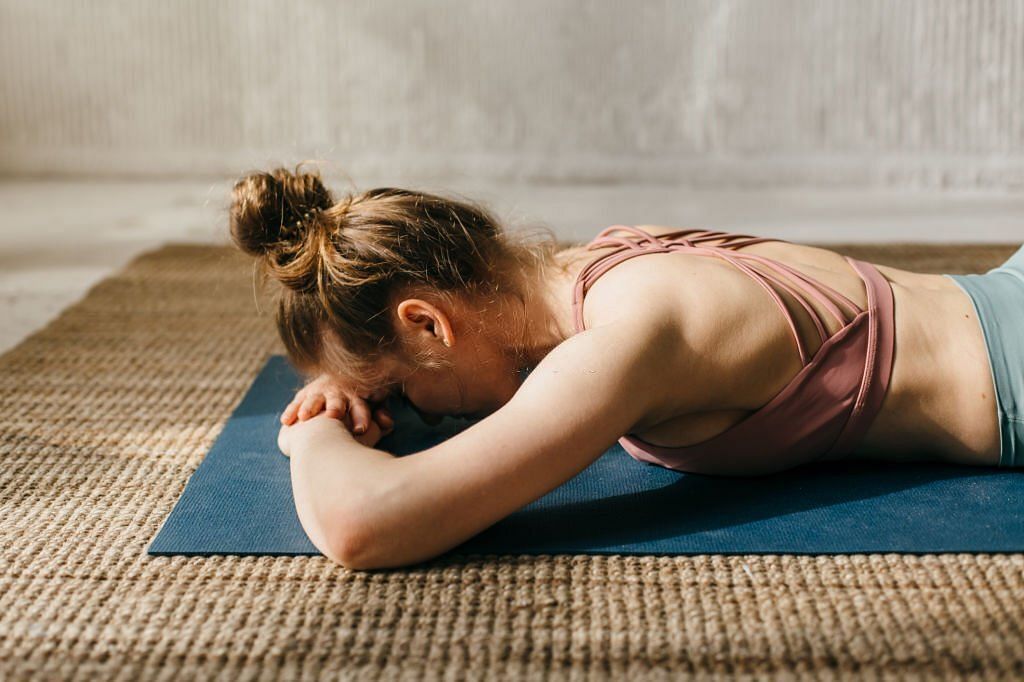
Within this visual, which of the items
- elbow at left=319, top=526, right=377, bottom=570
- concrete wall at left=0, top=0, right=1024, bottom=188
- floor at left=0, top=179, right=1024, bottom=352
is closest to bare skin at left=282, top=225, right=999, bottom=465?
elbow at left=319, top=526, right=377, bottom=570

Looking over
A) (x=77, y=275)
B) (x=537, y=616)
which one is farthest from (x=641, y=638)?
(x=77, y=275)

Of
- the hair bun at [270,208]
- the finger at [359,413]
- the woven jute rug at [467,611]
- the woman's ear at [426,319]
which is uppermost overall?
the hair bun at [270,208]

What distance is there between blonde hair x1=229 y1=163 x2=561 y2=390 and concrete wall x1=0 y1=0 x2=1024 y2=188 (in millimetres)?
2418

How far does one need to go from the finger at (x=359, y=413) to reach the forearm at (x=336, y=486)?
13 cm

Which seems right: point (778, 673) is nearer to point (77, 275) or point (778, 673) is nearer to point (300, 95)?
point (77, 275)

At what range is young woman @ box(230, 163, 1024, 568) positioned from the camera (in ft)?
3.37

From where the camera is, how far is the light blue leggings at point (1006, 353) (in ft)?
3.59

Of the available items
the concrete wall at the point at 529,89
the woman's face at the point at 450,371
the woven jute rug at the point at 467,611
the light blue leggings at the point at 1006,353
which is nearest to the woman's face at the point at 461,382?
the woman's face at the point at 450,371

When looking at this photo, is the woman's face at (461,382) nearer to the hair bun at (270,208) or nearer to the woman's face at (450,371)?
the woman's face at (450,371)

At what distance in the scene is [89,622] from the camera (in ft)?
3.00

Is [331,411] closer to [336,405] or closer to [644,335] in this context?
[336,405]

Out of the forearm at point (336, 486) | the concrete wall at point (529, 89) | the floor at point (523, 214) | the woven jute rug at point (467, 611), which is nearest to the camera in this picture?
the woven jute rug at point (467, 611)

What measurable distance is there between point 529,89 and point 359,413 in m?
2.55

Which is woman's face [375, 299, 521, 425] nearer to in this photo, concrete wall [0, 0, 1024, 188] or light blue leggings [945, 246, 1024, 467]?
light blue leggings [945, 246, 1024, 467]
